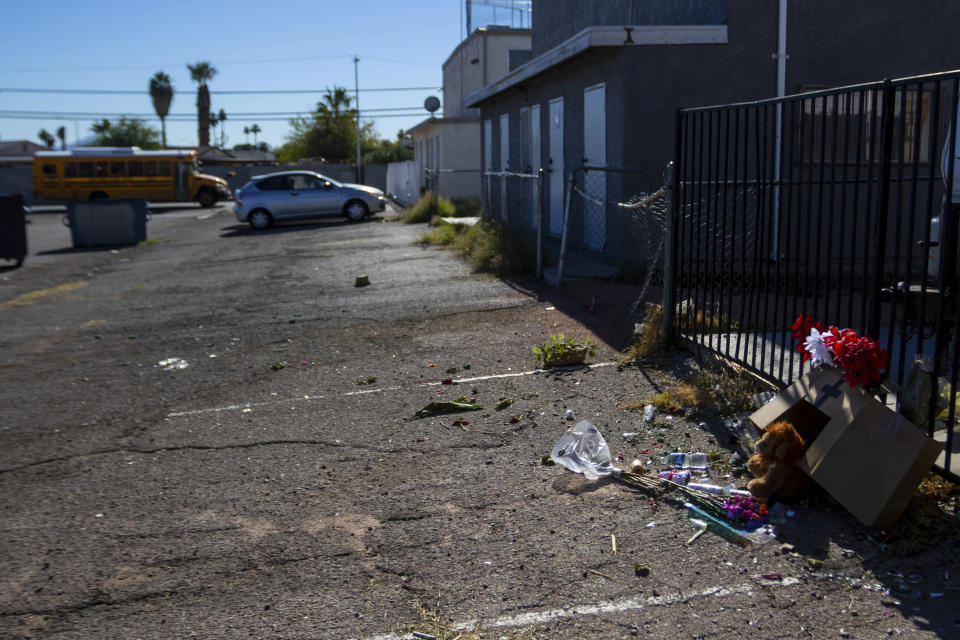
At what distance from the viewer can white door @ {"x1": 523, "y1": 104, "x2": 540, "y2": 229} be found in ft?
52.9

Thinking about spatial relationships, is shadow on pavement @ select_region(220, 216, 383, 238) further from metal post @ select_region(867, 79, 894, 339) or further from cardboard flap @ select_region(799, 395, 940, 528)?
cardboard flap @ select_region(799, 395, 940, 528)

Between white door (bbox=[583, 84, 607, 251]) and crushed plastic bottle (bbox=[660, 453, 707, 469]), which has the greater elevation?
white door (bbox=[583, 84, 607, 251])

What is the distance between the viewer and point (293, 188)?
984 inches

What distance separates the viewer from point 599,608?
335 cm

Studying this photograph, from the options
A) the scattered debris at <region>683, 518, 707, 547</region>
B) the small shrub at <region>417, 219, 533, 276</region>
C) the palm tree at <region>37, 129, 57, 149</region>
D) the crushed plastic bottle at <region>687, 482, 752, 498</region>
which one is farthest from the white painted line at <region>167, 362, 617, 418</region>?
the palm tree at <region>37, 129, 57, 149</region>

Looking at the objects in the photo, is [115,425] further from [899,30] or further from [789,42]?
[899,30]

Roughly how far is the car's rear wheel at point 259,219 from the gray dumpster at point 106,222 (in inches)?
130

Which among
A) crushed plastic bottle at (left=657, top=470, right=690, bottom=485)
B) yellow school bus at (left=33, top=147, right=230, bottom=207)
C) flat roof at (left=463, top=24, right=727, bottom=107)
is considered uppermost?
flat roof at (left=463, top=24, right=727, bottom=107)

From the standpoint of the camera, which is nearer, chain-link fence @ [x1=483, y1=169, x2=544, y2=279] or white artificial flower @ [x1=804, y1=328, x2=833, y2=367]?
white artificial flower @ [x1=804, y1=328, x2=833, y2=367]

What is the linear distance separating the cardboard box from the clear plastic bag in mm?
988

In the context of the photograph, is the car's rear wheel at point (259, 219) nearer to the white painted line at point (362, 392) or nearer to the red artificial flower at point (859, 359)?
the white painted line at point (362, 392)

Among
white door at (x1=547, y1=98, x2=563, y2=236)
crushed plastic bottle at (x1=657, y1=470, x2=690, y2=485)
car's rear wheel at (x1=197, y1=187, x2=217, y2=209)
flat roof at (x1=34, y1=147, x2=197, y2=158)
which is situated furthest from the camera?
car's rear wheel at (x1=197, y1=187, x2=217, y2=209)

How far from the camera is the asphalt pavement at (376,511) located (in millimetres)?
3348

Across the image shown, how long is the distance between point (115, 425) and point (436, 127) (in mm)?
25599
